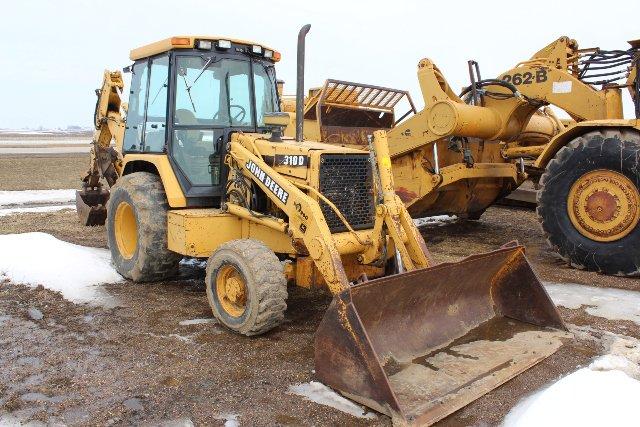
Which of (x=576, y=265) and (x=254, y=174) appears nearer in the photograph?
(x=254, y=174)

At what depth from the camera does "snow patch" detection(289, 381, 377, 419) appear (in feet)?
11.8

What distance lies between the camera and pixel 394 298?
13.8ft

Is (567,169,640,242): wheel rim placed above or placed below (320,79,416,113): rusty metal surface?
below

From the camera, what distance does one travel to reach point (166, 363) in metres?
4.29

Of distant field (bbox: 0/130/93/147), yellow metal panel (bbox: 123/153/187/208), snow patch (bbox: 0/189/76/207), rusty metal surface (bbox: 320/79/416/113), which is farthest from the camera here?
distant field (bbox: 0/130/93/147)

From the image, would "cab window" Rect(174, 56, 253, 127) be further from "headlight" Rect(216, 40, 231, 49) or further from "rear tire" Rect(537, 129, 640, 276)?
"rear tire" Rect(537, 129, 640, 276)

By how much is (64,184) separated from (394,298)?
14188 mm

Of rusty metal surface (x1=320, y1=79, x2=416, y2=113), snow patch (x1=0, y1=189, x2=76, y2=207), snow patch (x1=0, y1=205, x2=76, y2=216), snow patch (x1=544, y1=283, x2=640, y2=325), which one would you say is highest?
rusty metal surface (x1=320, y1=79, x2=416, y2=113)

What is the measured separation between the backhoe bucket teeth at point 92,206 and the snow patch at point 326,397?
6.61 meters

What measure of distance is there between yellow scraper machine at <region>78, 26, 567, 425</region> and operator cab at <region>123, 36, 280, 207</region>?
0.01 meters

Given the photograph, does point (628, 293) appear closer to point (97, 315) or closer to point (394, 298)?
point (394, 298)

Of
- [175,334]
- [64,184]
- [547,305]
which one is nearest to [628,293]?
[547,305]

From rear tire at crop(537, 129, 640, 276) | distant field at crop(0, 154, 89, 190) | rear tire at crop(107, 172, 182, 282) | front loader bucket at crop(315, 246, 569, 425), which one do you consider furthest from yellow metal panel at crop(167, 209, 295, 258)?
distant field at crop(0, 154, 89, 190)

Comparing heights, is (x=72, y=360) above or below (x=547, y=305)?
below
